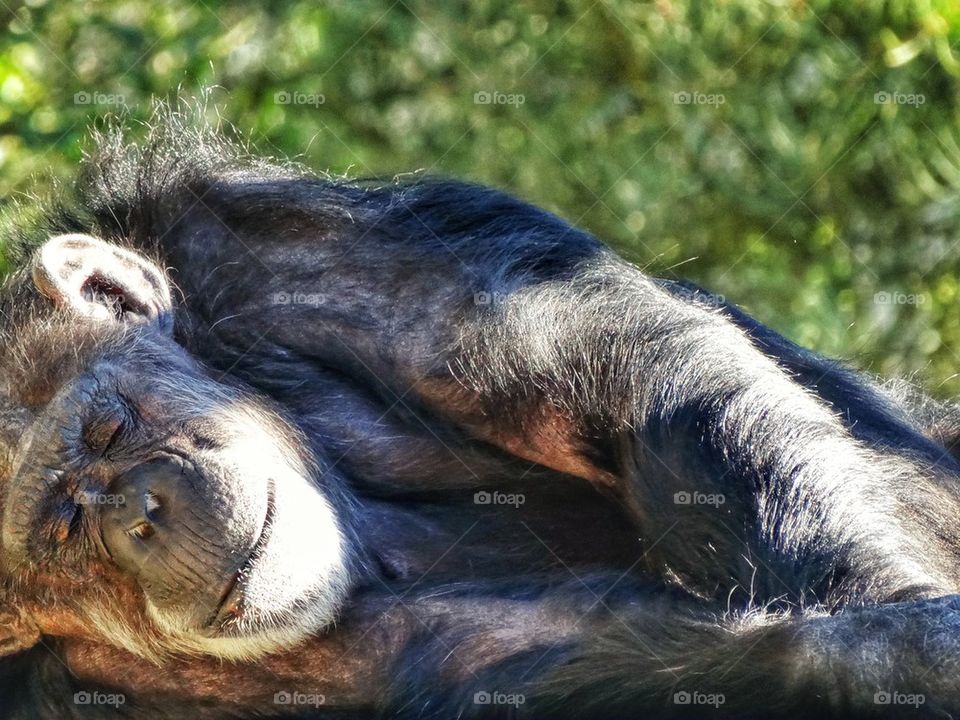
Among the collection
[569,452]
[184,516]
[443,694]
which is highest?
[569,452]

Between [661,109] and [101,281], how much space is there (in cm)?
440

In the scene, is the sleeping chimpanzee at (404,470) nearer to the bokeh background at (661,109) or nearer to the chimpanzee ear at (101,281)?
the chimpanzee ear at (101,281)

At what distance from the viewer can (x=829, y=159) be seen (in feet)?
26.4

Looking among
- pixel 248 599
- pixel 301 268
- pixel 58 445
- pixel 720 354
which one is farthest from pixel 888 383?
pixel 58 445

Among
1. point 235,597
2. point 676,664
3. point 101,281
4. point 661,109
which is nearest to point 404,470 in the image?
point 235,597

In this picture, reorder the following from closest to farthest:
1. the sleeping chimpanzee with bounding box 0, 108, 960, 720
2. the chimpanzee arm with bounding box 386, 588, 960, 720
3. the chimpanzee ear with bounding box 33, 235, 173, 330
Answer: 1. the chimpanzee arm with bounding box 386, 588, 960, 720
2. the sleeping chimpanzee with bounding box 0, 108, 960, 720
3. the chimpanzee ear with bounding box 33, 235, 173, 330

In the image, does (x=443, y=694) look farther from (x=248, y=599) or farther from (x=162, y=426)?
(x=162, y=426)

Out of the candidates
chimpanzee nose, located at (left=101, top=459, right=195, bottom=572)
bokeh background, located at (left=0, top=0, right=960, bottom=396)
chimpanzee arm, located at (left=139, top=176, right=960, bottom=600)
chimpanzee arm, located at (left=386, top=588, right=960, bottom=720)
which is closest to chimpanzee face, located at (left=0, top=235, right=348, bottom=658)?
chimpanzee nose, located at (left=101, top=459, right=195, bottom=572)

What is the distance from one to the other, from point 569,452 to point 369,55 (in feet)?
13.4

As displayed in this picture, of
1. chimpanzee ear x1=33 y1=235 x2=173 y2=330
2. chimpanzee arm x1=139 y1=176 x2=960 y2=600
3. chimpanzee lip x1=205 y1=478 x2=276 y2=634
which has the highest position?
chimpanzee arm x1=139 y1=176 x2=960 y2=600

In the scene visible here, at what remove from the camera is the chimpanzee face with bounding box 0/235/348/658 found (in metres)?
3.77

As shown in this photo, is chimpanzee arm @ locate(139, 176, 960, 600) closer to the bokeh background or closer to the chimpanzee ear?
the chimpanzee ear

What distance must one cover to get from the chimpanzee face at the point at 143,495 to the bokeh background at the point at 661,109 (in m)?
3.21

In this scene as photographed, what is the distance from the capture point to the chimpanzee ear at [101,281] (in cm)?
429
